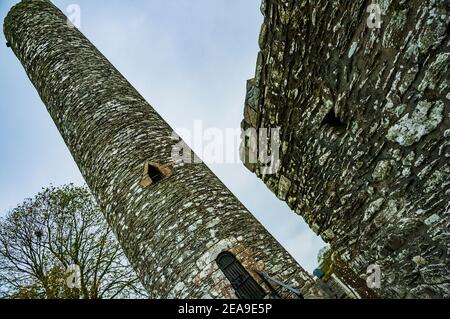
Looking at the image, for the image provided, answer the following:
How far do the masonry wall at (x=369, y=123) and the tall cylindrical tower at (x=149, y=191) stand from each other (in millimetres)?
718

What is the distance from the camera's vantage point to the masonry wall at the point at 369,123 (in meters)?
1.74

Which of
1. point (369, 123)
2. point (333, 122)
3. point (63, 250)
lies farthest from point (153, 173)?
point (63, 250)

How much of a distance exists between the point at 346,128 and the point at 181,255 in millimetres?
2495

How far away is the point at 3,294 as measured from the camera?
1139 centimetres

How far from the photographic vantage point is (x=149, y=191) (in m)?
4.58

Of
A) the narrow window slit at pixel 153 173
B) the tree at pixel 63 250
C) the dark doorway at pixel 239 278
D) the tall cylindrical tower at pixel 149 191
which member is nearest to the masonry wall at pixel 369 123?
the tall cylindrical tower at pixel 149 191

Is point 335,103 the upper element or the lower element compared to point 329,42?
lower

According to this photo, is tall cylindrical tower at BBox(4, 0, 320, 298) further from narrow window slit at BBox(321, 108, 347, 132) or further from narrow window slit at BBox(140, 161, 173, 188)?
narrow window slit at BBox(321, 108, 347, 132)

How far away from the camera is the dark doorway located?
360 centimetres

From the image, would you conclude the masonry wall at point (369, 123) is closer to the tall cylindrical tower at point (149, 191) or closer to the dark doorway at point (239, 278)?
the tall cylindrical tower at point (149, 191)

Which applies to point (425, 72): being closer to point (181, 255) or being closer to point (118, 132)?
point (181, 255)

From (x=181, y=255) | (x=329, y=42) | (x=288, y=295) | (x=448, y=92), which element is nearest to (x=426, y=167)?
(x=448, y=92)

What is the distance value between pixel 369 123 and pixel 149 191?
10.5 feet

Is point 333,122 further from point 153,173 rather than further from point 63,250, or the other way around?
point 63,250
